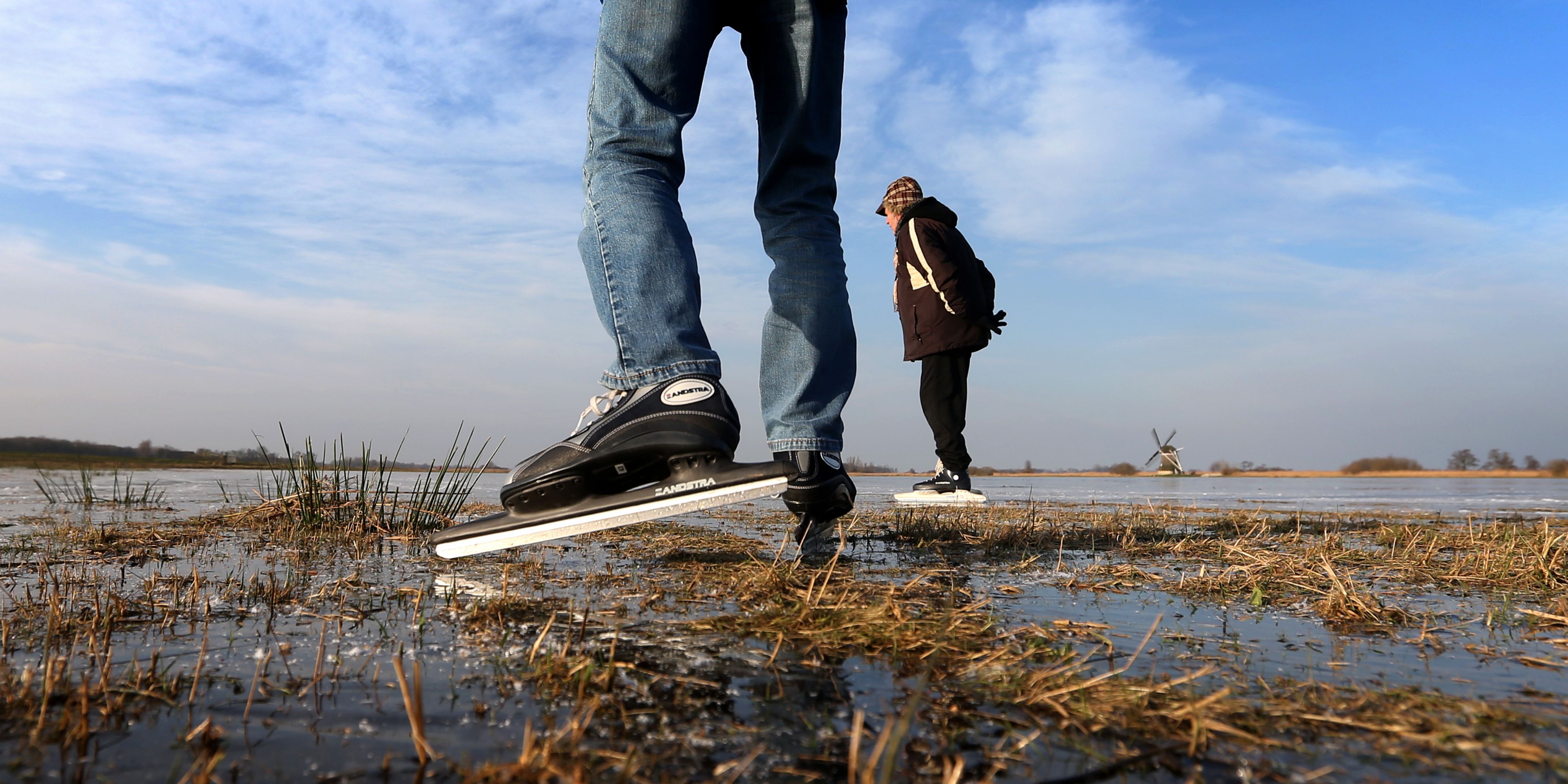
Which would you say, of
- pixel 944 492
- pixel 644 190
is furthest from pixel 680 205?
pixel 944 492

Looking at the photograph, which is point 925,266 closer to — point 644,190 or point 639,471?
point 644,190

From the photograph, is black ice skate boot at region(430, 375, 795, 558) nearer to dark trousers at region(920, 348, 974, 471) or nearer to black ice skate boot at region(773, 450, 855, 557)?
black ice skate boot at region(773, 450, 855, 557)

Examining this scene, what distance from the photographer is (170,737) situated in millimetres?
890

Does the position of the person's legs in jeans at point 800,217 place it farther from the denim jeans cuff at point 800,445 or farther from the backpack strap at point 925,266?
the backpack strap at point 925,266

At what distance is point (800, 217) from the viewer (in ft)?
8.63

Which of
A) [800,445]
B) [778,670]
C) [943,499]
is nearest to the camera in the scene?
[778,670]

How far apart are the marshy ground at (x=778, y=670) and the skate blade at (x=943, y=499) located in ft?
11.7

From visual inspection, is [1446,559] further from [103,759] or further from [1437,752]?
[103,759]

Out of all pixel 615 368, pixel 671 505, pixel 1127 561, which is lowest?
pixel 1127 561

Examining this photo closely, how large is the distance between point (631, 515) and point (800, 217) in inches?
45.3

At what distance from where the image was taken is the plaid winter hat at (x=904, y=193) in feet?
22.6

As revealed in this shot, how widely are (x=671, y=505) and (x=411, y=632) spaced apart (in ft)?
2.35

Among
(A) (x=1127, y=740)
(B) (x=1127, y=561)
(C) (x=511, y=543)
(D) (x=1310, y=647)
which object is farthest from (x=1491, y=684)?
(C) (x=511, y=543)

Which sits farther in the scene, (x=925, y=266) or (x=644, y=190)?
(x=925, y=266)
